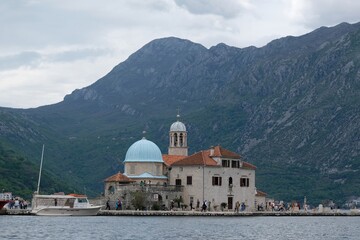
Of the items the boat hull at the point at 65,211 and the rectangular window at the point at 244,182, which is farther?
the rectangular window at the point at 244,182

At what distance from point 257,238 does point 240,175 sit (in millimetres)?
54097

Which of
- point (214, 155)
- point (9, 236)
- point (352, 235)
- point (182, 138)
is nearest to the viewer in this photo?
point (9, 236)

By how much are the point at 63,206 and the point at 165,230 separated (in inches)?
1399

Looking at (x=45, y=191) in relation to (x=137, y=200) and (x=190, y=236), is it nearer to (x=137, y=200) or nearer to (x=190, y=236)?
(x=137, y=200)

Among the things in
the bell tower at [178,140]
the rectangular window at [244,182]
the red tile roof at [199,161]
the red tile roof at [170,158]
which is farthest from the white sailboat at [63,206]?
the bell tower at [178,140]

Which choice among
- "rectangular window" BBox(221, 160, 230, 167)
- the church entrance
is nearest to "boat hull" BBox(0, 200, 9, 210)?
"rectangular window" BBox(221, 160, 230, 167)

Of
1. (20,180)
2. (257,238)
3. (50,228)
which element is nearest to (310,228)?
(257,238)

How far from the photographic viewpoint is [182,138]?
152875 millimetres

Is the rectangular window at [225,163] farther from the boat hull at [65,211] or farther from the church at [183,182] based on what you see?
the boat hull at [65,211]

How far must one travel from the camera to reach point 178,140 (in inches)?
6009

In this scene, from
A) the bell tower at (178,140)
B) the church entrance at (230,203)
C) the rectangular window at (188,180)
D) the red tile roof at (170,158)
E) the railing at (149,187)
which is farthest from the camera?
the bell tower at (178,140)

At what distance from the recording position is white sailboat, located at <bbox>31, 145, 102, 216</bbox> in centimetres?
12369

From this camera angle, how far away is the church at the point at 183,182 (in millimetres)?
132500

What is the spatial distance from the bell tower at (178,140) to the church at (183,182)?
8886mm
